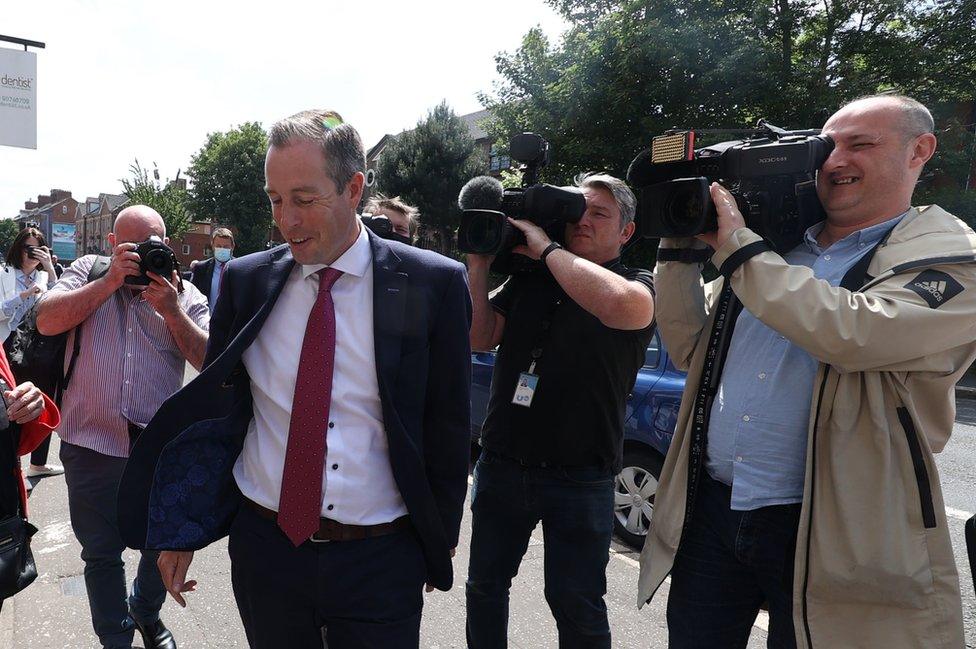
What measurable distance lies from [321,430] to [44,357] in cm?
174

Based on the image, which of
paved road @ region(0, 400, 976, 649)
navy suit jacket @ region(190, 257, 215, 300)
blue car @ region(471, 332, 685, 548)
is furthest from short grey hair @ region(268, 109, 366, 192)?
navy suit jacket @ region(190, 257, 215, 300)

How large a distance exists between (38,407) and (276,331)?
3.28 ft

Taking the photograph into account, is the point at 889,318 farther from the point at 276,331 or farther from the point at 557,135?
the point at 557,135

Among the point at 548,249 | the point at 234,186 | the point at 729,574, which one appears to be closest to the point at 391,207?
the point at 548,249

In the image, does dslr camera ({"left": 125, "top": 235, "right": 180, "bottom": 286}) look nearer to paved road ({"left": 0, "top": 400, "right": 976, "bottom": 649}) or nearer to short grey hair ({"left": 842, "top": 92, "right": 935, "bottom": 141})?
paved road ({"left": 0, "top": 400, "right": 976, "bottom": 649})

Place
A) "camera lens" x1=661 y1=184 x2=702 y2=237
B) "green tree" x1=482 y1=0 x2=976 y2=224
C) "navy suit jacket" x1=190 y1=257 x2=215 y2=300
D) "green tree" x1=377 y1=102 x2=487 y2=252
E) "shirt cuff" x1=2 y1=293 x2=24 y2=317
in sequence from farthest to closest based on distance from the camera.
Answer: "green tree" x1=377 y1=102 x2=487 y2=252 < "green tree" x1=482 y1=0 x2=976 y2=224 < "shirt cuff" x1=2 y1=293 x2=24 y2=317 < "navy suit jacket" x1=190 y1=257 x2=215 y2=300 < "camera lens" x1=661 y1=184 x2=702 y2=237

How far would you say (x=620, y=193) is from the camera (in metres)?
2.44

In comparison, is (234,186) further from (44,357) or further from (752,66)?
(44,357)

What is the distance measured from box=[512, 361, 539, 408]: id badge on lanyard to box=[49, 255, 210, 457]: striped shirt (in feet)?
4.32

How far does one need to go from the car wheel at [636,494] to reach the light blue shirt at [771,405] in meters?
2.56

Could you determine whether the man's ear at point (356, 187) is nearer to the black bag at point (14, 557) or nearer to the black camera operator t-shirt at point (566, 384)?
the black camera operator t-shirt at point (566, 384)

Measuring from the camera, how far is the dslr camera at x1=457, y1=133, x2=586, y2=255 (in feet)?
7.50

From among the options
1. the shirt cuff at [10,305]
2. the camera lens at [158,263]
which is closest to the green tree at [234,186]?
the shirt cuff at [10,305]

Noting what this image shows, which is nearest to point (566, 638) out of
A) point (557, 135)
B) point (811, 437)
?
point (811, 437)
